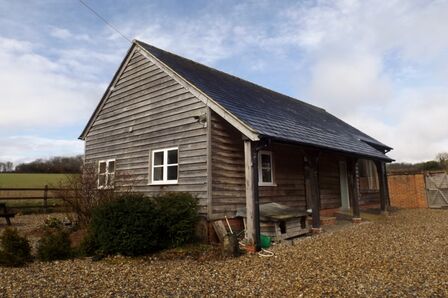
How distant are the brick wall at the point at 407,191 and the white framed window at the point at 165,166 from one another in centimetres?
1724

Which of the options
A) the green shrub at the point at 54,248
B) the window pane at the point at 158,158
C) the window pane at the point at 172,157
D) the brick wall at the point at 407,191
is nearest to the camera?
the green shrub at the point at 54,248

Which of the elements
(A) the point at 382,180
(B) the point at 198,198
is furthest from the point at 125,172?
(A) the point at 382,180

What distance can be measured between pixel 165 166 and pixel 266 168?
3572 mm

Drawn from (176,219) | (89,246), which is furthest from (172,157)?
(89,246)

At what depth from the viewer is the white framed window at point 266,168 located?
11.8 meters

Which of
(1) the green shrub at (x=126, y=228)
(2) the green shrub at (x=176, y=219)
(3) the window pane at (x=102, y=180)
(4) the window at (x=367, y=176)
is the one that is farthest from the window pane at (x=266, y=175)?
(4) the window at (x=367, y=176)

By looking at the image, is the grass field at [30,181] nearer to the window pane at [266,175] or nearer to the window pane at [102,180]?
the window pane at [102,180]

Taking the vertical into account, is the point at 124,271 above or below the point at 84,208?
below

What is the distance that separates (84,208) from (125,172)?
2.37m

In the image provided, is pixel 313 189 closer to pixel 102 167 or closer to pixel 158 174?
pixel 158 174

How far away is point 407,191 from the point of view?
21.9 meters

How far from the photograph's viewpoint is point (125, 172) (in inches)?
501

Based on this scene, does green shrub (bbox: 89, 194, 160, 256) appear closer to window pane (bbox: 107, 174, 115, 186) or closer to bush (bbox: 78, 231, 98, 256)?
bush (bbox: 78, 231, 98, 256)

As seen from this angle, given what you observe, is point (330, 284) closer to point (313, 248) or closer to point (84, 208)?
point (313, 248)
